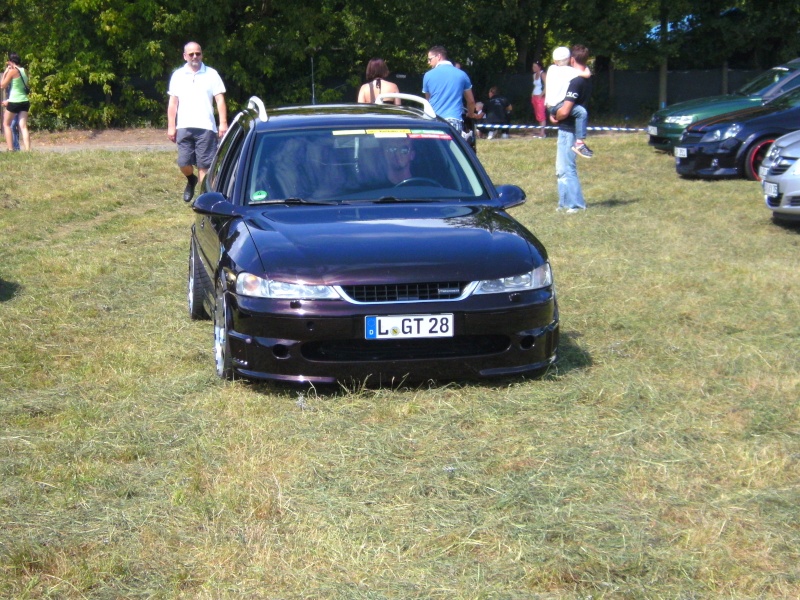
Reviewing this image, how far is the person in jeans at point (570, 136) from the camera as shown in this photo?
1256cm

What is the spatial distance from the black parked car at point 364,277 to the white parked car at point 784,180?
597 cm

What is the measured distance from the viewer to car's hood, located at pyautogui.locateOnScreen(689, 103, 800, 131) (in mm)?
16280

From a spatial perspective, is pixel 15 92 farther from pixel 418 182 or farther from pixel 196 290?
pixel 418 182

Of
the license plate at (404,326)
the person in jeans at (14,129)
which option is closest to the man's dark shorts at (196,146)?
the license plate at (404,326)

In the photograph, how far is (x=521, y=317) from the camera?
590cm

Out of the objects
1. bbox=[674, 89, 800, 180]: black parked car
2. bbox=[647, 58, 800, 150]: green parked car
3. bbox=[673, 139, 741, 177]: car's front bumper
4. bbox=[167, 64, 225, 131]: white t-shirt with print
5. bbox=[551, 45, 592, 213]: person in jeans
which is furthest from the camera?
bbox=[647, 58, 800, 150]: green parked car

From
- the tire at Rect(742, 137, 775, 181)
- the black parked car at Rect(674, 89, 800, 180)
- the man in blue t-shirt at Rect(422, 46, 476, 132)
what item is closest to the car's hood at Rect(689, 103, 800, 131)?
the black parked car at Rect(674, 89, 800, 180)

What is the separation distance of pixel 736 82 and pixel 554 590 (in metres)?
35.7

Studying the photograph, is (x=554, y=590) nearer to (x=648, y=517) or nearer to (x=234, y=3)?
(x=648, y=517)

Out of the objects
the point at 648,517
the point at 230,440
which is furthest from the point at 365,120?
the point at 648,517

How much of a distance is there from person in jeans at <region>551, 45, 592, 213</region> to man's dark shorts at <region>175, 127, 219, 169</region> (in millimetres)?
3850

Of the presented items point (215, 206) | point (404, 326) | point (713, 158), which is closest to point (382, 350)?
point (404, 326)

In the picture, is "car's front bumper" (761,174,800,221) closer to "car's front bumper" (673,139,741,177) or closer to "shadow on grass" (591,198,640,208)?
"shadow on grass" (591,198,640,208)

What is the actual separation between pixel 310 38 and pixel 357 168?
25.0 meters
